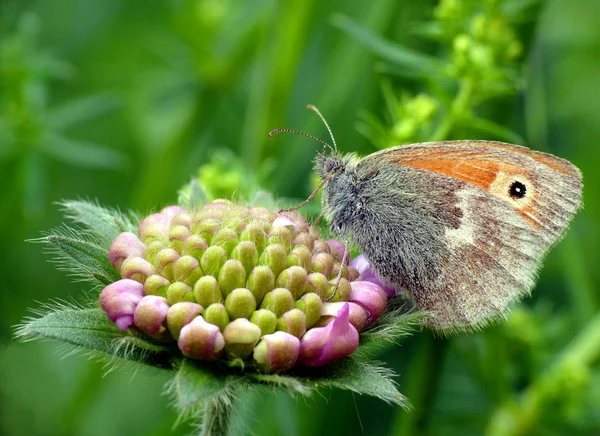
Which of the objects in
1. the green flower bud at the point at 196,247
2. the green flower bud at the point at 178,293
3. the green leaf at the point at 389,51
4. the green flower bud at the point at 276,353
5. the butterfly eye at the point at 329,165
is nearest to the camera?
the green flower bud at the point at 276,353

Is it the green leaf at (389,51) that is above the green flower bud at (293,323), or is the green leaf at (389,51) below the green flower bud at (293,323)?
above

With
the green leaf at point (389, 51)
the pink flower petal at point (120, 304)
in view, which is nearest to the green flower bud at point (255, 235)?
the pink flower petal at point (120, 304)

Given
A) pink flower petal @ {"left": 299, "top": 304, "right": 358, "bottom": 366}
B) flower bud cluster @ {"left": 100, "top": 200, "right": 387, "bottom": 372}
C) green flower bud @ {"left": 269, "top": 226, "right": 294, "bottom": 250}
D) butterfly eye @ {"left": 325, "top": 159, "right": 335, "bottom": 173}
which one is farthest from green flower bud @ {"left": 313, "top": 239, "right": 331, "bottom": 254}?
butterfly eye @ {"left": 325, "top": 159, "right": 335, "bottom": 173}

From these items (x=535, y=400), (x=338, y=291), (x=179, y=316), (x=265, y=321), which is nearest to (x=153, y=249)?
(x=179, y=316)

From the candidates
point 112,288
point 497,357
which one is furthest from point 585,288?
point 112,288

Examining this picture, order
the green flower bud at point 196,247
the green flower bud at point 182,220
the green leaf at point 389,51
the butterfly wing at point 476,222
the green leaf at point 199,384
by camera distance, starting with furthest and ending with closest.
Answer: the green leaf at point 389,51 → the butterfly wing at point 476,222 → the green flower bud at point 182,220 → the green flower bud at point 196,247 → the green leaf at point 199,384

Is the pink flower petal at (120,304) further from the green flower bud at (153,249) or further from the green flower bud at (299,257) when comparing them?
the green flower bud at (299,257)

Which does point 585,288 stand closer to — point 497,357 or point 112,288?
point 497,357
